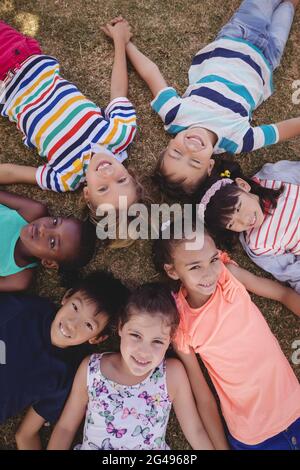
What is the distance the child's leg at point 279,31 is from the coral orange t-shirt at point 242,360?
56.9 inches

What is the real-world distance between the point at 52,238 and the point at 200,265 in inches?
31.8

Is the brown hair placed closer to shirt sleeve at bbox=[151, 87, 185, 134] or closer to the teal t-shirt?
shirt sleeve at bbox=[151, 87, 185, 134]

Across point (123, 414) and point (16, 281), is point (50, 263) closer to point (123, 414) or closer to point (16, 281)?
point (16, 281)

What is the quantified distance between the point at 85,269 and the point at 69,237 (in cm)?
37

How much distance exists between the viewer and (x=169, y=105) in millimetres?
2732

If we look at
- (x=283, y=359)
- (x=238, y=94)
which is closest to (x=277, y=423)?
(x=283, y=359)

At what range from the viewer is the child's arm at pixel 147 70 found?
2805mm

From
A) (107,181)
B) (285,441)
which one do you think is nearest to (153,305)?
(107,181)

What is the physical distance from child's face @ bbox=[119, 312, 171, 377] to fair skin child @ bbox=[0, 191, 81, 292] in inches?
20.3

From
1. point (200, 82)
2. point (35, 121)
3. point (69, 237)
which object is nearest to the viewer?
point (69, 237)

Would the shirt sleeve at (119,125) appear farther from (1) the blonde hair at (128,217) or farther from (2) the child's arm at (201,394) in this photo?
(2) the child's arm at (201,394)

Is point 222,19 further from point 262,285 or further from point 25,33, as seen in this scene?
point 262,285

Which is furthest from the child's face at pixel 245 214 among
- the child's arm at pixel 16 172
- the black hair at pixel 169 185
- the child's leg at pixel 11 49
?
the child's leg at pixel 11 49

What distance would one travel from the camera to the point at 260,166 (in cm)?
292
